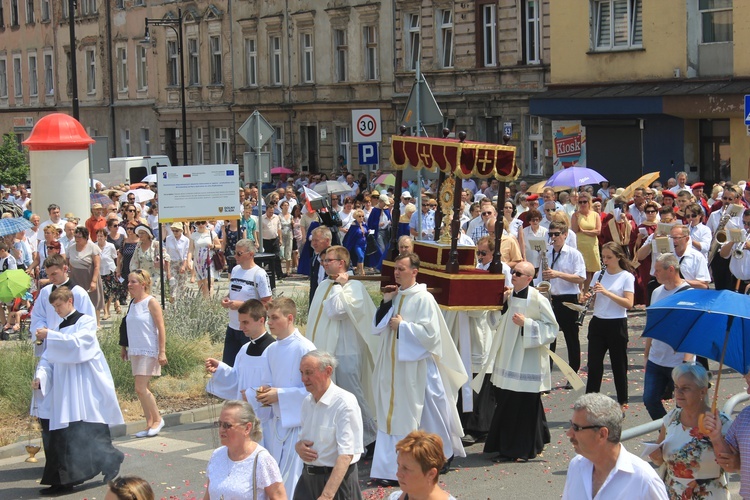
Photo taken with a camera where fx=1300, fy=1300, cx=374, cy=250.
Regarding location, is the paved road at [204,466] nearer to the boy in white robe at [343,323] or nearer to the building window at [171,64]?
the boy in white robe at [343,323]

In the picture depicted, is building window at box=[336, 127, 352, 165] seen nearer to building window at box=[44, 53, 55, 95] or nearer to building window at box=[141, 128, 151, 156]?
building window at box=[141, 128, 151, 156]

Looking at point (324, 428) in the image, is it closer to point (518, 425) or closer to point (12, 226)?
point (518, 425)

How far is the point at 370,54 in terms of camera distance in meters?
42.6

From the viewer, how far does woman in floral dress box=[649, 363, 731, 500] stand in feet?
22.3

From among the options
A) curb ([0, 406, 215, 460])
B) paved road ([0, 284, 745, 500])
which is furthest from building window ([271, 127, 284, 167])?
paved road ([0, 284, 745, 500])

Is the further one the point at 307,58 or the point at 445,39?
the point at 307,58

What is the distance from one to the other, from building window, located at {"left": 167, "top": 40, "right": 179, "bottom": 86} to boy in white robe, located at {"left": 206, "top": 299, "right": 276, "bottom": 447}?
4555 cm

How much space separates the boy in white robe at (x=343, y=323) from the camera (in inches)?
411

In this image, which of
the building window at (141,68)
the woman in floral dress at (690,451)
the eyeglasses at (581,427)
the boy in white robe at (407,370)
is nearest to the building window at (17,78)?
the building window at (141,68)

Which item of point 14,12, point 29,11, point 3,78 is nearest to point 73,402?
point 29,11

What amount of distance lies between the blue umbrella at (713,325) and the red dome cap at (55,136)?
17969 millimetres

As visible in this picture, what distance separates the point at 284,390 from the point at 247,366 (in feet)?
1.47

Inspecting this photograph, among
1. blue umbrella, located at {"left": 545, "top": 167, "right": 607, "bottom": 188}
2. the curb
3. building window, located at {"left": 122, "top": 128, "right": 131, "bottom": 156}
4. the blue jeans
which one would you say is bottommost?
the curb

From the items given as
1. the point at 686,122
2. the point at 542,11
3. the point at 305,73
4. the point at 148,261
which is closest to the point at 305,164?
the point at 305,73
